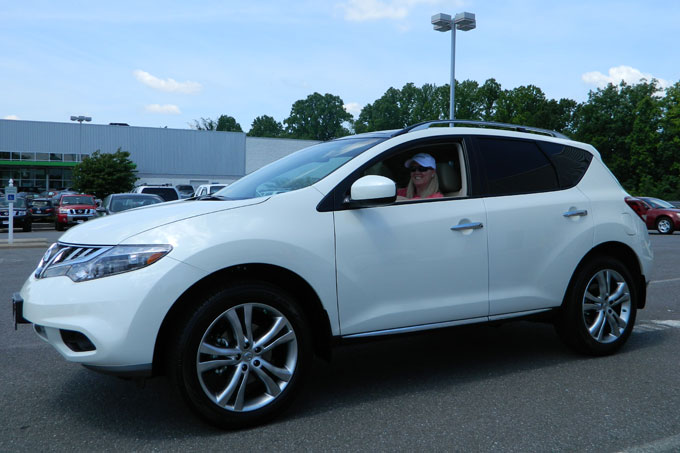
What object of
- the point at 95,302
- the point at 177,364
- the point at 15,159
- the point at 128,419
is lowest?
the point at 128,419

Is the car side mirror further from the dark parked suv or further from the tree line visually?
the tree line

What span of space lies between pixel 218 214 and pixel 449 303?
63.2 inches

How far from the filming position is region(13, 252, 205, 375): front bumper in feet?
10.5

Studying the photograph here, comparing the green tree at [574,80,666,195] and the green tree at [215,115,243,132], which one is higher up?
the green tree at [215,115,243,132]

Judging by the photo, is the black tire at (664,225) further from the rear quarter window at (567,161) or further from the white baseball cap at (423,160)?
the white baseball cap at (423,160)

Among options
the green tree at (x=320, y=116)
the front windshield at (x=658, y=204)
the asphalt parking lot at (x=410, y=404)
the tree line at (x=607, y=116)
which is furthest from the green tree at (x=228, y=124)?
the asphalt parking lot at (x=410, y=404)

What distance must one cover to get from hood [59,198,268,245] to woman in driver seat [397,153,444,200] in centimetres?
119

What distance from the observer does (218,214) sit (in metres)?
3.53

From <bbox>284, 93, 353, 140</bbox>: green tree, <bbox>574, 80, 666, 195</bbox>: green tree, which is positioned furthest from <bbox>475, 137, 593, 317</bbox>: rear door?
<bbox>284, 93, 353, 140</bbox>: green tree

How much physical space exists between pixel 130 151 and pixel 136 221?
63217 mm

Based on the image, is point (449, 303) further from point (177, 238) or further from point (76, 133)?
point (76, 133)

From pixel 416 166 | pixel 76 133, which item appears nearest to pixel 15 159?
pixel 76 133

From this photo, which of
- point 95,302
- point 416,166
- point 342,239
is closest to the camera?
point 95,302

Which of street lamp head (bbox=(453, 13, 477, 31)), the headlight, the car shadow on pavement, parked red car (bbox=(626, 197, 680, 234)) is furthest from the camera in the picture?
parked red car (bbox=(626, 197, 680, 234))
